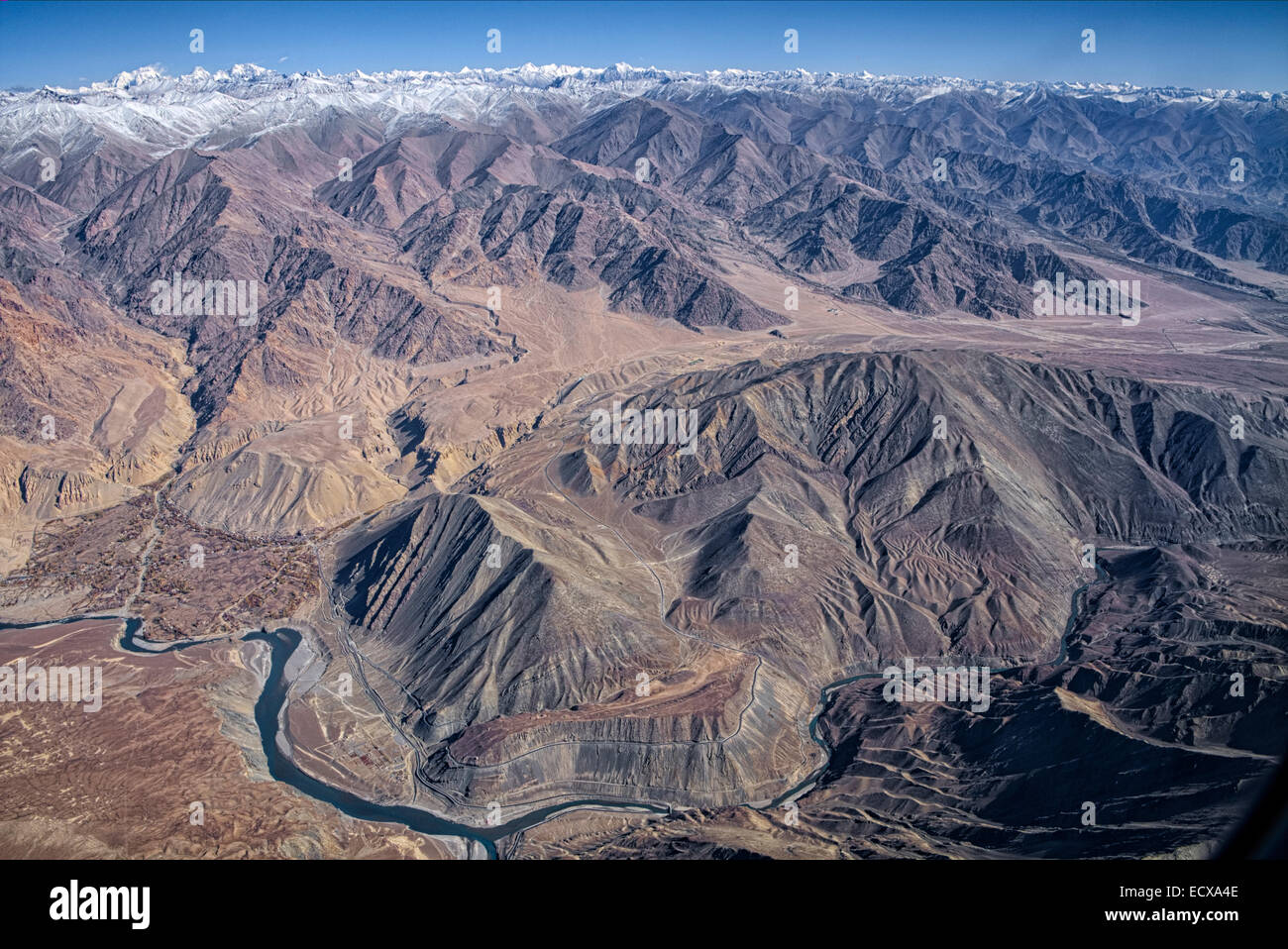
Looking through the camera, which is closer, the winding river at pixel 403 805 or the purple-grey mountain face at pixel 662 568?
the purple-grey mountain face at pixel 662 568

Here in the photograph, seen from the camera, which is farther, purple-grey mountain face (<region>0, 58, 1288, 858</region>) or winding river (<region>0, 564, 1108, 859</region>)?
winding river (<region>0, 564, 1108, 859</region>)

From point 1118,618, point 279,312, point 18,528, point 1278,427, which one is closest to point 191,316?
point 279,312

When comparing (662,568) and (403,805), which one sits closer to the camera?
(403,805)

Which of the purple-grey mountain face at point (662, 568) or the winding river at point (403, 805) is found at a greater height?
the purple-grey mountain face at point (662, 568)

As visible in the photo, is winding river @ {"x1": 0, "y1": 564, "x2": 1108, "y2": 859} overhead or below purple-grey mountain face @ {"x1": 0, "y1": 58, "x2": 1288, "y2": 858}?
below

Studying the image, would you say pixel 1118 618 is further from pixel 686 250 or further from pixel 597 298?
pixel 686 250

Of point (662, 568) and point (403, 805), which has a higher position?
point (662, 568)

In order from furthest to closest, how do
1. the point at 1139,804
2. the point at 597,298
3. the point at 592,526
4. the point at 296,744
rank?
the point at 597,298
the point at 592,526
the point at 296,744
the point at 1139,804
